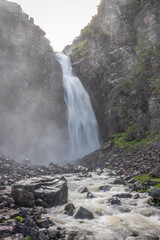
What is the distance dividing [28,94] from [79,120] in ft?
40.2

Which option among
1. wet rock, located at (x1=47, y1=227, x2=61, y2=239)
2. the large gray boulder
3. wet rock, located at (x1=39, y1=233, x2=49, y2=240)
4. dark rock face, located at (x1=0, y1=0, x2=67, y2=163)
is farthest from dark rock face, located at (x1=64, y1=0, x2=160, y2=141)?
wet rock, located at (x1=39, y1=233, x2=49, y2=240)

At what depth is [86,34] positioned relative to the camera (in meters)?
54.0

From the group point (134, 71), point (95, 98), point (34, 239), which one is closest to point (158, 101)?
point (134, 71)

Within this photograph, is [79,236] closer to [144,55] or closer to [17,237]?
[17,237]

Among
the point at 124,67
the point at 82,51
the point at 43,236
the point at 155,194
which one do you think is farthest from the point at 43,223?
the point at 82,51

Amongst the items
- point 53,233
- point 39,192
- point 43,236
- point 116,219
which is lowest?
point 116,219

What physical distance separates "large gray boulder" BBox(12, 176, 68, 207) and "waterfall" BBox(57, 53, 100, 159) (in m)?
27.3

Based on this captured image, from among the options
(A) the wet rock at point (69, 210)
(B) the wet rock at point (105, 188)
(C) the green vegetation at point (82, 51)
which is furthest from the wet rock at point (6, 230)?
(C) the green vegetation at point (82, 51)

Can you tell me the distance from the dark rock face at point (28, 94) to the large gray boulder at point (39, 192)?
25131 millimetres

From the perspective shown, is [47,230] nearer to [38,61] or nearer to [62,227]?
[62,227]

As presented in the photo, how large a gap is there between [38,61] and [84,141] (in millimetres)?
21712

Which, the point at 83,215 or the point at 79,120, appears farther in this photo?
the point at 79,120

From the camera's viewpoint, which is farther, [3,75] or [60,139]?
[60,139]

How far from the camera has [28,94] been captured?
128 feet
